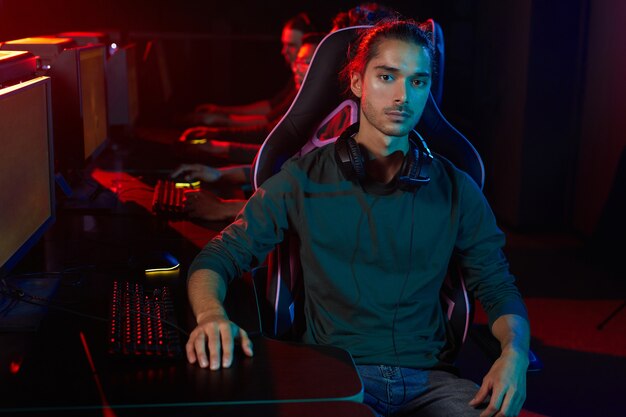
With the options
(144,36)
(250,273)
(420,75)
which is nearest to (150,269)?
(250,273)

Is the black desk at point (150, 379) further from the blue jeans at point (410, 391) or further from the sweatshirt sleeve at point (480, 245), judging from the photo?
the sweatshirt sleeve at point (480, 245)

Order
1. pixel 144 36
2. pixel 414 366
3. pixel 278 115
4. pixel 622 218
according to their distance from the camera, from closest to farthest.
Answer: pixel 414 366 → pixel 622 218 → pixel 278 115 → pixel 144 36

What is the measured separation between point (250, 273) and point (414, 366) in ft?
1.56

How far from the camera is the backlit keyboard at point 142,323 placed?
1.34 meters

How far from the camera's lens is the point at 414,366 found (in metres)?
1.65

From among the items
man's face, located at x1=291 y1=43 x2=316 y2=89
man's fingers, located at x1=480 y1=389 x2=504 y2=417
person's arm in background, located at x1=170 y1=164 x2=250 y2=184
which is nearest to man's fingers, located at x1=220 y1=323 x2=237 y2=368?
man's fingers, located at x1=480 y1=389 x2=504 y2=417

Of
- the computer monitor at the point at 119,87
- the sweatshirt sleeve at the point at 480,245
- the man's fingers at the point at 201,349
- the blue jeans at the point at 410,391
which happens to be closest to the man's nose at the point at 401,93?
the sweatshirt sleeve at the point at 480,245

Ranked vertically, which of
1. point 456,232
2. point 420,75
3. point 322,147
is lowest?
point 456,232

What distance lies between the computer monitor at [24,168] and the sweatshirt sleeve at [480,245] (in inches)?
37.7

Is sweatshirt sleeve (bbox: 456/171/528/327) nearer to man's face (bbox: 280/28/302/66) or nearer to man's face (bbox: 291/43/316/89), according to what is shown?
man's face (bbox: 291/43/316/89)

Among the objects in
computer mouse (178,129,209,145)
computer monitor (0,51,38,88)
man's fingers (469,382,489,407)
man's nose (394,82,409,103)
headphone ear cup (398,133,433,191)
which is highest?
computer monitor (0,51,38,88)

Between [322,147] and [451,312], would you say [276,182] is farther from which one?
[451,312]

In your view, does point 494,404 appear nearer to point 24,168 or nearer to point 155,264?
point 155,264

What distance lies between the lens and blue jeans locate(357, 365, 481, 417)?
156cm
